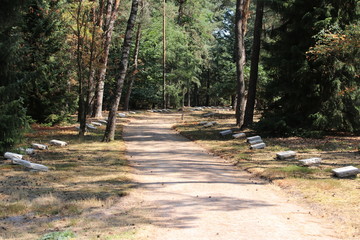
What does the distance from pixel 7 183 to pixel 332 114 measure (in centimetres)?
1250

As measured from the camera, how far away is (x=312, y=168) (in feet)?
31.3

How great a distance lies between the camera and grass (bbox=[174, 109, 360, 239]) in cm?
640

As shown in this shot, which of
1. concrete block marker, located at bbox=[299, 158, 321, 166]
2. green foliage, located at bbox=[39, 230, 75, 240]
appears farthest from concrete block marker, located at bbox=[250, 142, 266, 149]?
green foliage, located at bbox=[39, 230, 75, 240]

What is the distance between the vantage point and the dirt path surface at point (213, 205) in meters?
5.19

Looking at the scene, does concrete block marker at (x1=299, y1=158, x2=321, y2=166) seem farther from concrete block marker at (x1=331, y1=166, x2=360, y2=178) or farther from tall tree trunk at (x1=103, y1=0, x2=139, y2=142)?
tall tree trunk at (x1=103, y1=0, x2=139, y2=142)

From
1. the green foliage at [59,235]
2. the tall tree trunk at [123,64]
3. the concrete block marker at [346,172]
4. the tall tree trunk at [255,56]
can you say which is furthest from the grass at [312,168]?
the green foliage at [59,235]

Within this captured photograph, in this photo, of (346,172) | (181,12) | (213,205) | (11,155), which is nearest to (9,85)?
(11,155)

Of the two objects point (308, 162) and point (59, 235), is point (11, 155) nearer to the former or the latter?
point (59, 235)

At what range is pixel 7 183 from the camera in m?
7.91

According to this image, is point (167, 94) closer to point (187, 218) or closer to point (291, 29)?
point (291, 29)

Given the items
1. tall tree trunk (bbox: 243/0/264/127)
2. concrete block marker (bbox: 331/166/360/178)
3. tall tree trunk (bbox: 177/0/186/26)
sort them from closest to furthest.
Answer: concrete block marker (bbox: 331/166/360/178)
tall tree trunk (bbox: 243/0/264/127)
tall tree trunk (bbox: 177/0/186/26)

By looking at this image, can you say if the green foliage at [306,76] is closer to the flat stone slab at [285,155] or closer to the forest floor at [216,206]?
the flat stone slab at [285,155]

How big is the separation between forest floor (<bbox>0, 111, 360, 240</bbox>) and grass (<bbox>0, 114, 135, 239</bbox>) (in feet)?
0.06

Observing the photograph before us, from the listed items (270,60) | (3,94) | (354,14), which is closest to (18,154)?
(3,94)
